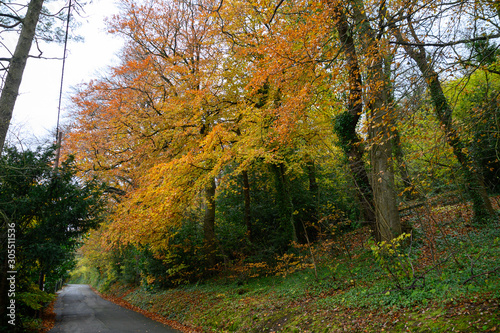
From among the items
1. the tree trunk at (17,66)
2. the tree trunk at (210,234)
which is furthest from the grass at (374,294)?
the tree trunk at (17,66)

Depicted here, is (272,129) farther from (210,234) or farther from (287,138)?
(210,234)

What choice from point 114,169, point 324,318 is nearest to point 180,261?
point 114,169

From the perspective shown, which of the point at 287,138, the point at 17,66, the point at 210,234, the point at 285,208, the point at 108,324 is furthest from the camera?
the point at 210,234

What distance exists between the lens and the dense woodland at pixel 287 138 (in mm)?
5379

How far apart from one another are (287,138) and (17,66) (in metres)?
6.43

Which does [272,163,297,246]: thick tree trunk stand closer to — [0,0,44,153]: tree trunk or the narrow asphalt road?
the narrow asphalt road

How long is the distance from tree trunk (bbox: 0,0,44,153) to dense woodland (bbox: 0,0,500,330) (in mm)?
3222

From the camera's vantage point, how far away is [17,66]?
17.5ft

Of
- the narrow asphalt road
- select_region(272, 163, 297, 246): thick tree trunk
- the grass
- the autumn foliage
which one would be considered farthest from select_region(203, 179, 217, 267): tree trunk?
the narrow asphalt road

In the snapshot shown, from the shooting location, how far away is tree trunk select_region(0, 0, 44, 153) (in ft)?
16.5

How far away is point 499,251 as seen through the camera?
5555 millimetres

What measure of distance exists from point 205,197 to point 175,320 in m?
4.81

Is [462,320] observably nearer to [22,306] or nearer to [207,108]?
[207,108]

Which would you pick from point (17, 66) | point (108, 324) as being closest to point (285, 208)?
point (108, 324)
